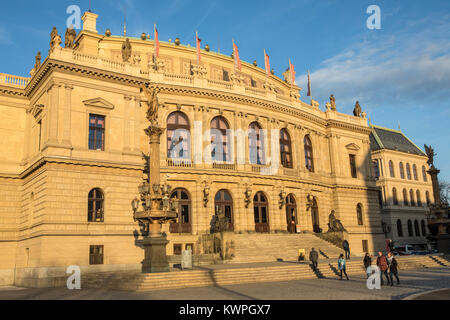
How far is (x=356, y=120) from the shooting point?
55.6 metres

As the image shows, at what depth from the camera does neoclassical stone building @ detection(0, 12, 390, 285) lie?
103 ft

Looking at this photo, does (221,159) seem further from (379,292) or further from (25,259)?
(379,292)

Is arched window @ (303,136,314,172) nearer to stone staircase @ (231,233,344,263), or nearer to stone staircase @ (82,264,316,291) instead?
stone staircase @ (231,233,344,263)

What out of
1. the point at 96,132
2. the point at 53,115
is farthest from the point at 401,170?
the point at 53,115

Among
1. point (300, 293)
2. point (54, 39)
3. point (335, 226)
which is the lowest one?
point (300, 293)

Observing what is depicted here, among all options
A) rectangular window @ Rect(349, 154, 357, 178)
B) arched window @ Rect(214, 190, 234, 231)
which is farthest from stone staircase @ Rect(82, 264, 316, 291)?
rectangular window @ Rect(349, 154, 357, 178)

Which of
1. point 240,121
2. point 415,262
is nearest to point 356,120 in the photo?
point 240,121

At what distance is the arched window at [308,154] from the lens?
1946 inches

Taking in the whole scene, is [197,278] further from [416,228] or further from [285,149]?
[416,228]

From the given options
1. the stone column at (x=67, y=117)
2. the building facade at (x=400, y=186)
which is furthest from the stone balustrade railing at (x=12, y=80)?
the building facade at (x=400, y=186)

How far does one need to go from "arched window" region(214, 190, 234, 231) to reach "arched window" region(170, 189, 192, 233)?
2.93 metres

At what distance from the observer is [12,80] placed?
37.2m

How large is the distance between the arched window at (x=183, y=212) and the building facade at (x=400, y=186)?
41.2 metres

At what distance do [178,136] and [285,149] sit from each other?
13029 millimetres
